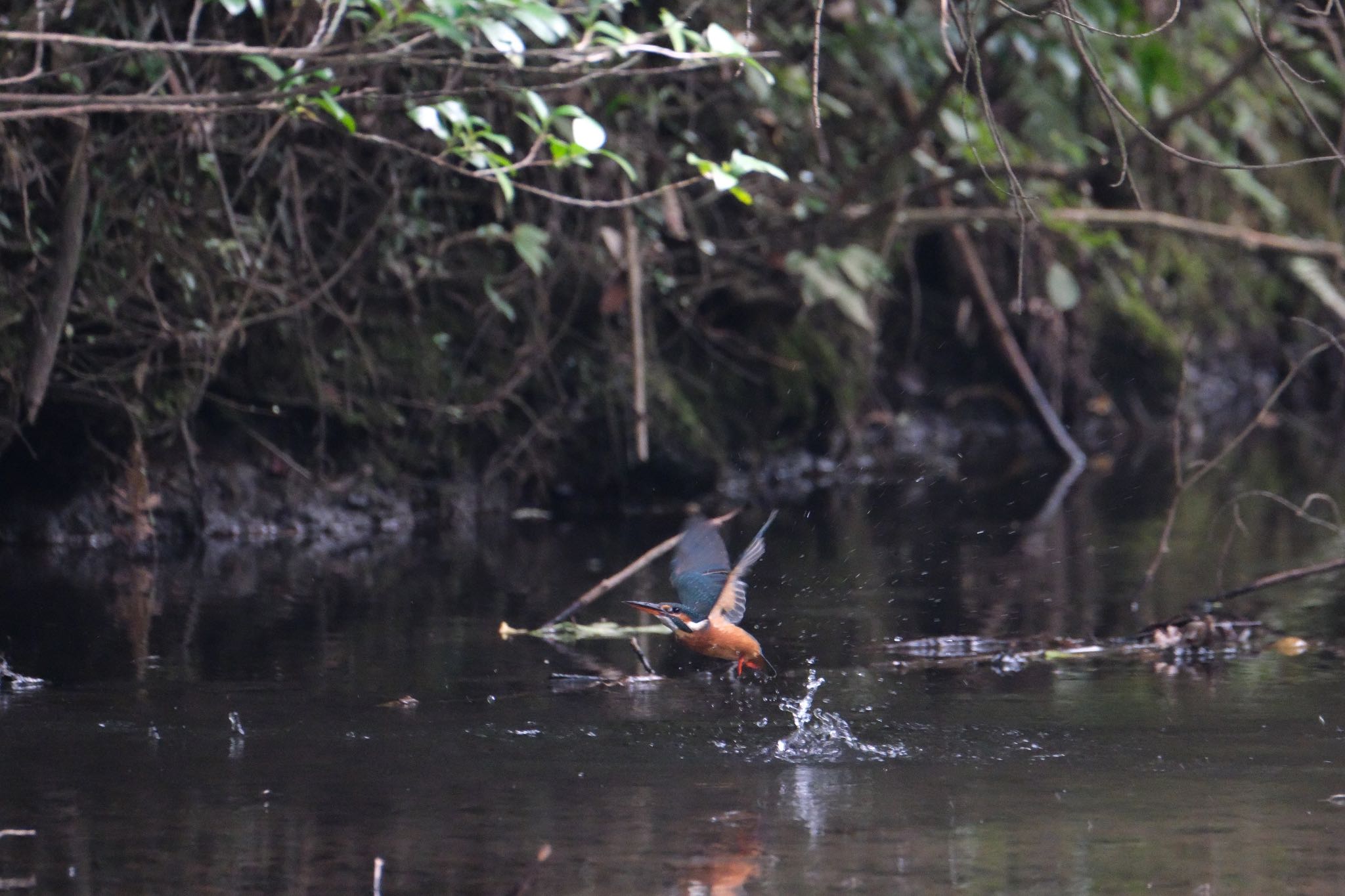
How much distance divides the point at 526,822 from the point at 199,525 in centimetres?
458

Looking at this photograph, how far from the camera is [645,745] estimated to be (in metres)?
3.64

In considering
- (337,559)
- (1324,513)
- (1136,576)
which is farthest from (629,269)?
(1324,513)

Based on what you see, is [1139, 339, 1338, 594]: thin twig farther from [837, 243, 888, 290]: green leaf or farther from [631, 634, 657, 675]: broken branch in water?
[837, 243, 888, 290]: green leaf

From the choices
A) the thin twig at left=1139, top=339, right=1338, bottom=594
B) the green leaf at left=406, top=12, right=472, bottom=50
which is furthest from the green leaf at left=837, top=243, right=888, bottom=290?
the green leaf at left=406, top=12, right=472, bottom=50

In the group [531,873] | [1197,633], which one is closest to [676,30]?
[1197,633]

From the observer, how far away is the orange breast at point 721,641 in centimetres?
411

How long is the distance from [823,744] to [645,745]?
388mm

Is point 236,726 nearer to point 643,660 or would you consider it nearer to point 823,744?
point 643,660

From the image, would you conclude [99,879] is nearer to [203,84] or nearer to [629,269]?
[203,84]

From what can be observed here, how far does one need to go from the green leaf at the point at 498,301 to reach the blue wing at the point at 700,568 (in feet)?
11.6

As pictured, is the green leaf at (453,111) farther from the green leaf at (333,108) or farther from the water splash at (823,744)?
the water splash at (823,744)

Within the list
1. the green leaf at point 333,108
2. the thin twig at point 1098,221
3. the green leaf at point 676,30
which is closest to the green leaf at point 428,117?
the green leaf at point 333,108

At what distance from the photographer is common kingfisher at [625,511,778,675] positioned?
4082mm

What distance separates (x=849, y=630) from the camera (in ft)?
17.1
